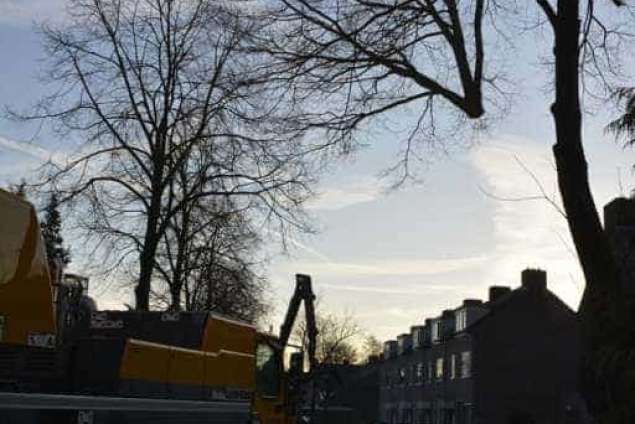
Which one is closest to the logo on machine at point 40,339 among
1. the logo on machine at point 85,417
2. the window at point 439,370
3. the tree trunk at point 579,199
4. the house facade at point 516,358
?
the logo on machine at point 85,417

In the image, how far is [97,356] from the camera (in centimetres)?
1066

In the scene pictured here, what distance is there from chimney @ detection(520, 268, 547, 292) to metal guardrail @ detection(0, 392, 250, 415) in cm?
5015

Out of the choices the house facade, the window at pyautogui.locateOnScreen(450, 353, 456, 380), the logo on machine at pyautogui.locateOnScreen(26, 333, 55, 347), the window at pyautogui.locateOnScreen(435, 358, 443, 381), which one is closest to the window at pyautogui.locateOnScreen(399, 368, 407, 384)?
the window at pyautogui.locateOnScreen(435, 358, 443, 381)

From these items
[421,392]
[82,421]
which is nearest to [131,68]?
[82,421]

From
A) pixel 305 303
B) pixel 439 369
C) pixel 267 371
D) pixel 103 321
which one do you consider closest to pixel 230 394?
pixel 103 321

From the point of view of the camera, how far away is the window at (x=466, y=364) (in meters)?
62.5

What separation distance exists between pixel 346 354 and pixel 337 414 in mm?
61877

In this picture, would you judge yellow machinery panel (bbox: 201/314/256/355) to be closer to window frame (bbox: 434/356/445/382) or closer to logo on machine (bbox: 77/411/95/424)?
logo on machine (bbox: 77/411/95/424)

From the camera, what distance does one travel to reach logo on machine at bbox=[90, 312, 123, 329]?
13133 millimetres

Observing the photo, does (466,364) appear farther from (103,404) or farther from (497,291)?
(103,404)

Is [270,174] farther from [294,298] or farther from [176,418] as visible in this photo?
[176,418]

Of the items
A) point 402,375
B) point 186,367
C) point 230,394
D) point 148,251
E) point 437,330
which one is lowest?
point 230,394

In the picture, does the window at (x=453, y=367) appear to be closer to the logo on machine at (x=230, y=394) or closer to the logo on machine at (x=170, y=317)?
the logo on machine at (x=230, y=394)

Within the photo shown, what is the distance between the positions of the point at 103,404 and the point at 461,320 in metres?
59.9
